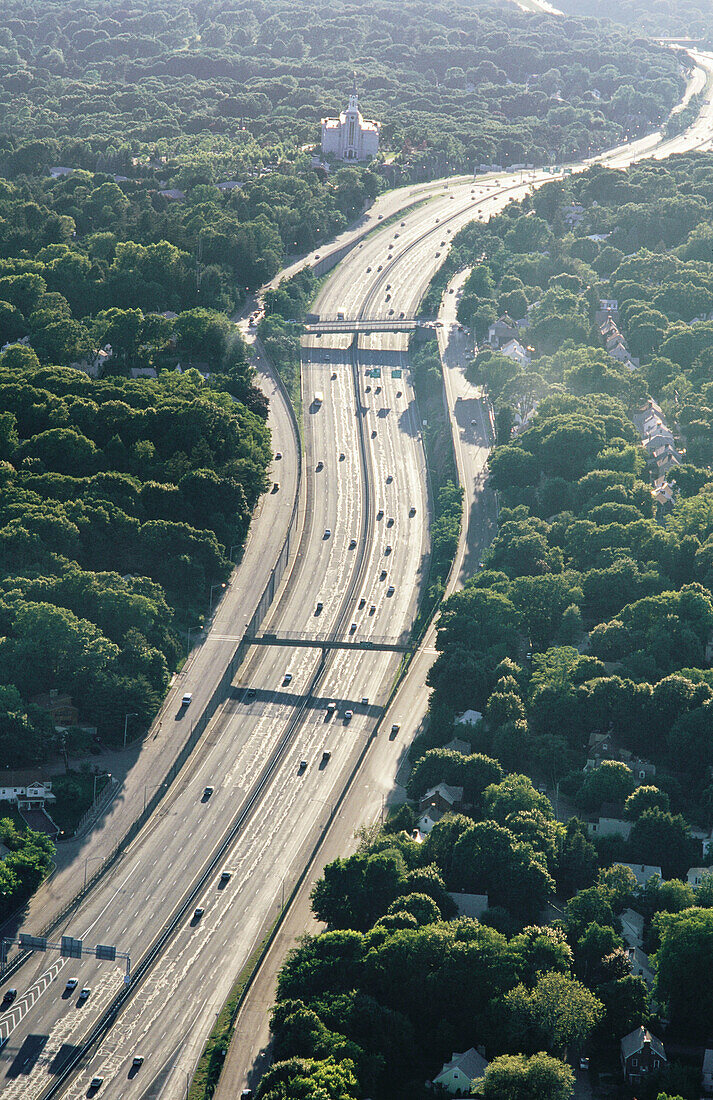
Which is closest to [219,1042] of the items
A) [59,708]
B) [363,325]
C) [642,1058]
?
[642,1058]

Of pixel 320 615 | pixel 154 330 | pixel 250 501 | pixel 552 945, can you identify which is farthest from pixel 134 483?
pixel 552 945

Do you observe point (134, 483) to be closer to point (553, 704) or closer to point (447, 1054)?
point (553, 704)

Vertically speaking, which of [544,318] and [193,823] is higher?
[544,318]

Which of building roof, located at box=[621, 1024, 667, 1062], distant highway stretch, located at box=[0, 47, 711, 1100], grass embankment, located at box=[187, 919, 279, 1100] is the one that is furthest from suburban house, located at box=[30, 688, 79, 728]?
building roof, located at box=[621, 1024, 667, 1062]

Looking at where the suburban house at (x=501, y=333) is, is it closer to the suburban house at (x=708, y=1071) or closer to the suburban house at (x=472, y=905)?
the suburban house at (x=472, y=905)

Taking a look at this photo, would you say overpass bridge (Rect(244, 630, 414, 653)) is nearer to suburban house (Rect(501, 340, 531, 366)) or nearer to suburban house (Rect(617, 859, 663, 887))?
suburban house (Rect(617, 859, 663, 887))

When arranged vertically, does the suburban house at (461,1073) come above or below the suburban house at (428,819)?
below

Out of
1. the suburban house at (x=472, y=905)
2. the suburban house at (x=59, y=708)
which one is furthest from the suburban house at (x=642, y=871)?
the suburban house at (x=59, y=708)
